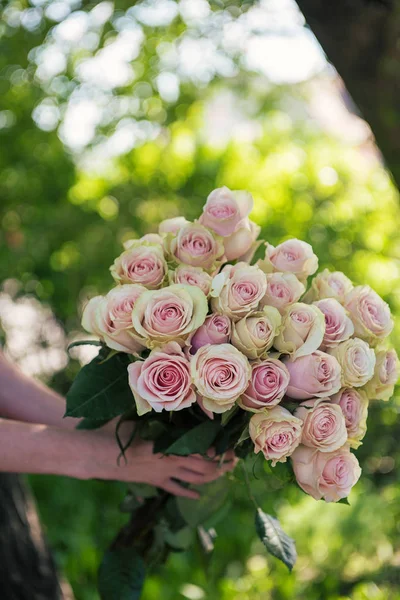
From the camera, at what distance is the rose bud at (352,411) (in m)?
1.40

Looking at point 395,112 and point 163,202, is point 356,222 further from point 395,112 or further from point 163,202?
point 395,112

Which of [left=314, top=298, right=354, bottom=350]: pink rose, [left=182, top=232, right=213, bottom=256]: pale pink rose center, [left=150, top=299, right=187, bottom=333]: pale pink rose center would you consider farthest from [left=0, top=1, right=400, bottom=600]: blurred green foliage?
[left=150, top=299, right=187, bottom=333]: pale pink rose center

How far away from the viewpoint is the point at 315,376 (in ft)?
4.39

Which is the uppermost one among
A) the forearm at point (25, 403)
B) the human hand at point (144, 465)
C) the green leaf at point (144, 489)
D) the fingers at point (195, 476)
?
the human hand at point (144, 465)

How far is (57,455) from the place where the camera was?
5.29ft

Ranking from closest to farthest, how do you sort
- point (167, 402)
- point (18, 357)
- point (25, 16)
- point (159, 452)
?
1. point (167, 402)
2. point (159, 452)
3. point (25, 16)
4. point (18, 357)

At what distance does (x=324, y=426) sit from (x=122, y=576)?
28.0 inches

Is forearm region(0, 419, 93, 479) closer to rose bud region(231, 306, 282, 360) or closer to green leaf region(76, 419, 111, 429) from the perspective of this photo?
green leaf region(76, 419, 111, 429)

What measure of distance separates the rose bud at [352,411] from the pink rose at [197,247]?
0.37 metres

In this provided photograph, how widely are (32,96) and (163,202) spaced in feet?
3.14

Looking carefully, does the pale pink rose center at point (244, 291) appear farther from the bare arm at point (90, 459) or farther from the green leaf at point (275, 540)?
the green leaf at point (275, 540)

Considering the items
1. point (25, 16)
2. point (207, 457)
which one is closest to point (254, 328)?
point (207, 457)

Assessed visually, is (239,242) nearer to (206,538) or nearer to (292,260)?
(292,260)

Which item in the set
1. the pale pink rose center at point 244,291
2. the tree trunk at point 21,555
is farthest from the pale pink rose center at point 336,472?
the tree trunk at point 21,555
